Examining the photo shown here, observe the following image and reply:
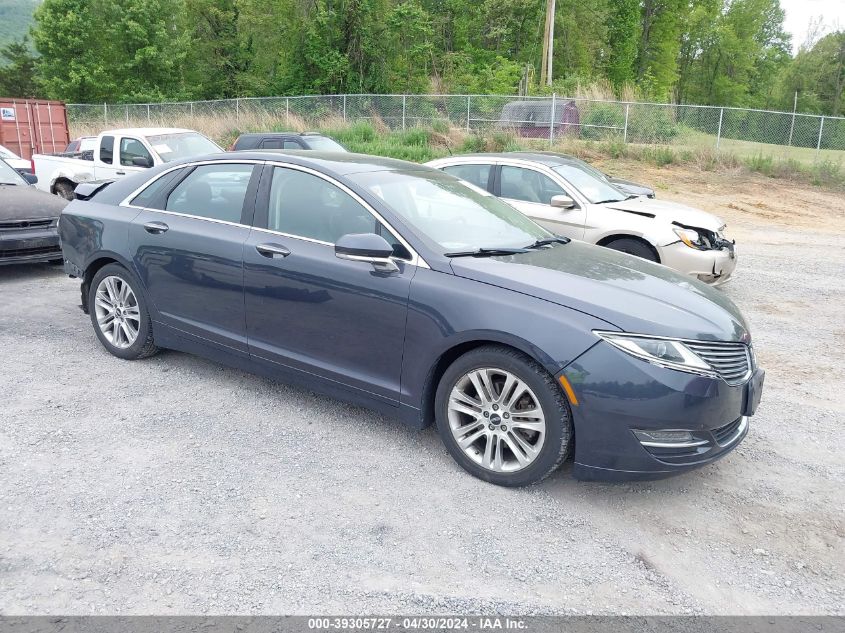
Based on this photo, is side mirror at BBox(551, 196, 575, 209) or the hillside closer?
side mirror at BBox(551, 196, 575, 209)

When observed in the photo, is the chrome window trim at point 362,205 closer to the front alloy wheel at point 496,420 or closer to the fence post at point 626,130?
the front alloy wheel at point 496,420

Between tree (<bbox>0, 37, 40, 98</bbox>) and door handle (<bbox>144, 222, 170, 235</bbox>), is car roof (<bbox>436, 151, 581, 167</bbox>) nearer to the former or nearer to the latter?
door handle (<bbox>144, 222, 170, 235</bbox>)

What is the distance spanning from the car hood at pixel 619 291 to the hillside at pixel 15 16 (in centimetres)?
17431

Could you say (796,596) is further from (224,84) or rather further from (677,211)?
(224,84)

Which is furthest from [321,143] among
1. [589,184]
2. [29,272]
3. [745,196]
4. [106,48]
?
[106,48]

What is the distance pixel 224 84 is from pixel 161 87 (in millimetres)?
4558

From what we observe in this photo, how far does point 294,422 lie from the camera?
451 cm

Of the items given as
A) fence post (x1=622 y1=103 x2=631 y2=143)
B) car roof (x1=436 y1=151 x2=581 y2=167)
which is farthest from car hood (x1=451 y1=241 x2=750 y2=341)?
fence post (x1=622 y1=103 x2=631 y2=143)

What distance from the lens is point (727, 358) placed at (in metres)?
3.62

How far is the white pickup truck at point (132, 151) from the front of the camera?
40.4 ft

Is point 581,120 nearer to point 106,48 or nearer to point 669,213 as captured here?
point 669,213

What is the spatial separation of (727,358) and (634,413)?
673 millimetres

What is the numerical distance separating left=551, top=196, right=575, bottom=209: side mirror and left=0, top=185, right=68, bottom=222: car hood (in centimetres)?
581

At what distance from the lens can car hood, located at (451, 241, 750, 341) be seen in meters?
3.54
